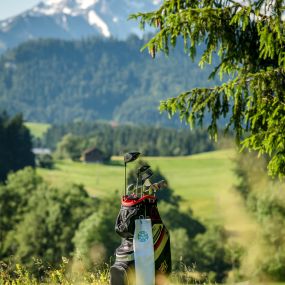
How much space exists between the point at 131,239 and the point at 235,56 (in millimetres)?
3914

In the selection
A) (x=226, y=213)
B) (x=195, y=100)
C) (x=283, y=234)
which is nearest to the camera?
(x=195, y=100)

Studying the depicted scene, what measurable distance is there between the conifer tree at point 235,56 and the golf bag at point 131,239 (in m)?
2.01

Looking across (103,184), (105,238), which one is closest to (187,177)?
(103,184)

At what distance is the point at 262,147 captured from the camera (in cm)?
957

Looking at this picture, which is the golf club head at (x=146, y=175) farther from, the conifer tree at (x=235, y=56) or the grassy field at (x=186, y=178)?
the grassy field at (x=186, y=178)

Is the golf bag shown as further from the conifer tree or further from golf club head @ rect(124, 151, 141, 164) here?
the conifer tree

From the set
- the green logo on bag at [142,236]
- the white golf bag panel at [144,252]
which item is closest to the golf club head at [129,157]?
the white golf bag panel at [144,252]

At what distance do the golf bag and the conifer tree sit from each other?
201 cm

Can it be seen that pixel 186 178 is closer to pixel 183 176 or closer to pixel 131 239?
pixel 183 176

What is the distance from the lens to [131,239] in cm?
805

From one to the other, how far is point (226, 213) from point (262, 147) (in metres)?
83.5

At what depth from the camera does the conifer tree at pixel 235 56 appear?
31.1 ft

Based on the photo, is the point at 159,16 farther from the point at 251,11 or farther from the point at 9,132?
the point at 9,132

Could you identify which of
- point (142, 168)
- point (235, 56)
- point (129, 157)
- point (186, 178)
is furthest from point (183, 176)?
point (129, 157)
